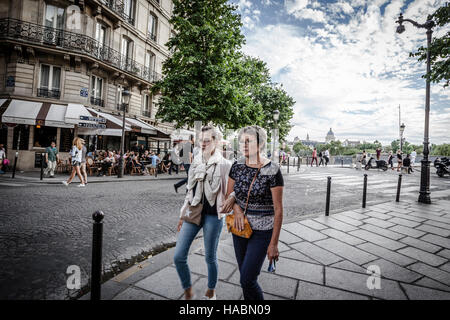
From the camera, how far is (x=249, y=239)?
1.94 meters

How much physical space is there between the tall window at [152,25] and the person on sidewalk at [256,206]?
22413 millimetres

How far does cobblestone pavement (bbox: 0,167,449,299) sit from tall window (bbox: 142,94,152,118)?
14024 mm

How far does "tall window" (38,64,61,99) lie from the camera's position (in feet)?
45.5

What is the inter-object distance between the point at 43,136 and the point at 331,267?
1712 cm

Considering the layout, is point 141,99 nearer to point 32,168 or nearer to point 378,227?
point 32,168

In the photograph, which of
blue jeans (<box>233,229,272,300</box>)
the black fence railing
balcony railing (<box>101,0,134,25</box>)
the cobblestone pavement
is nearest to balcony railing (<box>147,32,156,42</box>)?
balcony railing (<box>101,0,134,25</box>)

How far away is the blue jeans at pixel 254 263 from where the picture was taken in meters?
1.76

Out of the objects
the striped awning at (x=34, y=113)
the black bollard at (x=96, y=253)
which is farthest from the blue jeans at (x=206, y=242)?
the striped awning at (x=34, y=113)

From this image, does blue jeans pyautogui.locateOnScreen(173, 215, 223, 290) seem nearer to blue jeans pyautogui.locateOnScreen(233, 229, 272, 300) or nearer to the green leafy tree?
blue jeans pyautogui.locateOnScreen(233, 229, 272, 300)

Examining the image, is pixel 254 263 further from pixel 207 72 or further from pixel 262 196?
pixel 207 72

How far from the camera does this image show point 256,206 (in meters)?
1.92
